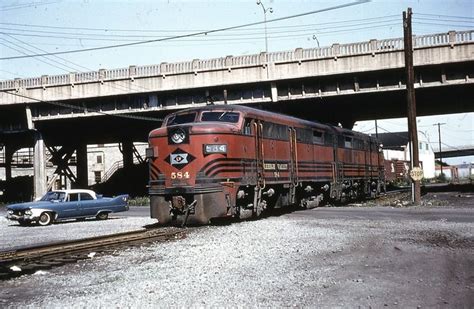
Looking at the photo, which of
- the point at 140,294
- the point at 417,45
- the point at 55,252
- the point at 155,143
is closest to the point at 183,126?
A: the point at 155,143

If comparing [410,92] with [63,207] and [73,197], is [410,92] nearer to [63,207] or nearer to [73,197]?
[73,197]

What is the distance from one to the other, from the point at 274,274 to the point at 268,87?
26.3 metres

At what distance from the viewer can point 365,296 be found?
19.9 ft

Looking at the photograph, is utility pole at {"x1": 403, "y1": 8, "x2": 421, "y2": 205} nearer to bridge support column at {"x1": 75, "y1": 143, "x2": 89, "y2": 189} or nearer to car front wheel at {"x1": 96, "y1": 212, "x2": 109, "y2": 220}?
car front wheel at {"x1": 96, "y1": 212, "x2": 109, "y2": 220}

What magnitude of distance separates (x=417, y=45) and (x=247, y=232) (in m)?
22.4

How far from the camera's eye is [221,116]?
14820mm

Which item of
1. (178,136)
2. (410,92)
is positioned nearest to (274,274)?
(178,136)

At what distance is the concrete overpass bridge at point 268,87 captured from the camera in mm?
29828

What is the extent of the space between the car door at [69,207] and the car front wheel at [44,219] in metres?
0.39

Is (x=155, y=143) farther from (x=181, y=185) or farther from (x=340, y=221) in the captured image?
(x=340, y=221)

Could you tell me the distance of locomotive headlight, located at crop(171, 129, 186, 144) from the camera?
13.9 metres

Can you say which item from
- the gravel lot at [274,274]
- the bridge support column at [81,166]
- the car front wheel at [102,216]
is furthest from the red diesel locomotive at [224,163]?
the bridge support column at [81,166]

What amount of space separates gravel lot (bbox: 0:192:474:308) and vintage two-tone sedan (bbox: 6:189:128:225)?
9.29 metres

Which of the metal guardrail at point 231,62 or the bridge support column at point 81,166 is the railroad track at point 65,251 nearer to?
the metal guardrail at point 231,62
